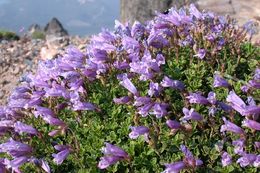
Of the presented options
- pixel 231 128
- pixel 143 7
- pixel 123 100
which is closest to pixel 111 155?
pixel 123 100

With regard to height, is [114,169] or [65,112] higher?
[65,112]

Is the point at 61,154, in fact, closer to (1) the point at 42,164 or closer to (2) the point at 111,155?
(1) the point at 42,164

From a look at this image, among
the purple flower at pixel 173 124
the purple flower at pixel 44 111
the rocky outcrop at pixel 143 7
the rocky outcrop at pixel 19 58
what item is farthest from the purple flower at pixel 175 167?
the rocky outcrop at pixel 143 7

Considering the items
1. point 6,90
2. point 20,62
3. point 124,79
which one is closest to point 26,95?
point 124,79

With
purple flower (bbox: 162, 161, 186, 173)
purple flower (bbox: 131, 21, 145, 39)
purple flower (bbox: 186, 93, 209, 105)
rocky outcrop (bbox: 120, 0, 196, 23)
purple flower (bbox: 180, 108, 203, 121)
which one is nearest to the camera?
purple flower (bbox: 162, 161, 186, 173)

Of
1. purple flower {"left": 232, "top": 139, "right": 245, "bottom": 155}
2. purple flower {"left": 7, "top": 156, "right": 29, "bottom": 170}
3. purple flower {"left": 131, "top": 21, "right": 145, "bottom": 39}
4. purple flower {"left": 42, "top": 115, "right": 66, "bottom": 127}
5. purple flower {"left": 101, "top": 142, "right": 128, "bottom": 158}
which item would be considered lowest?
purple flower {"left": 232, "top": 139, "right": 245, "bottom": 155}

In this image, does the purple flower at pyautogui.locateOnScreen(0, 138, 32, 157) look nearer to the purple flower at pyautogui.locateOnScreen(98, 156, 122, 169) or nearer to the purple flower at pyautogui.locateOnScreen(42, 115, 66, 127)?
the purple flower at pyautogui.locateOnScreen(42, 115, 66, 127)

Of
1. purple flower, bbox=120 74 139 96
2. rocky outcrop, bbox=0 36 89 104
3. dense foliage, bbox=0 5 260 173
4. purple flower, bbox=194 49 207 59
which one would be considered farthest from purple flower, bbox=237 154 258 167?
rocky outcrop, bbox=0 36 89 104

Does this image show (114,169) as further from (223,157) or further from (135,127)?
(223,157)
